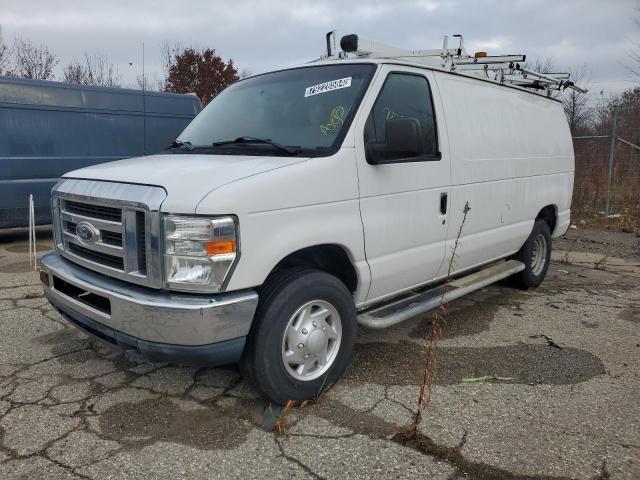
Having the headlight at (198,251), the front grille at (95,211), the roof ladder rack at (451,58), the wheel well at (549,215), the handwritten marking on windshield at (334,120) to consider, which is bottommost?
the wheel well at (549,215)

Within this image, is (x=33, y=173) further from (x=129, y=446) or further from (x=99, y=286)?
(x=129, y=446)

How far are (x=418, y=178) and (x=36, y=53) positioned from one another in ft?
59.0

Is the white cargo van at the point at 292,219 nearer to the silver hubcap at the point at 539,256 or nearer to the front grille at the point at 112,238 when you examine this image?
the front grille at the point at 112,238

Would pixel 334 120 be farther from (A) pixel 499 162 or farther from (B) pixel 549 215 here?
(B) pixel 549 215

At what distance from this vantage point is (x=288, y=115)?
143 inches

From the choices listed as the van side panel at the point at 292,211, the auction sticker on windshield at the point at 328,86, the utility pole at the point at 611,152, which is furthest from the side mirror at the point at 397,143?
the utility pole at the point at 611,152

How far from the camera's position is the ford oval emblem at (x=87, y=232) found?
311 cm

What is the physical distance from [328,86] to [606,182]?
10.1m

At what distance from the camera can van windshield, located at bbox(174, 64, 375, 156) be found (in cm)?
338

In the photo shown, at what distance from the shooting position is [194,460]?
269cm

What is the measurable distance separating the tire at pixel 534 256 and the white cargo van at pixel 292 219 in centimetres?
108

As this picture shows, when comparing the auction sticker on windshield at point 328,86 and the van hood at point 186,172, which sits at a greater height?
the auction sticker on windshield at point 328,86

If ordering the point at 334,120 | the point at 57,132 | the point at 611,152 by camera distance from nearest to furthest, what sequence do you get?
the point at 334,120
the point at 57,132
the point at 611,152

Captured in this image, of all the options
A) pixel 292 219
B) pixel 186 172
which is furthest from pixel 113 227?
pixel 292 219
